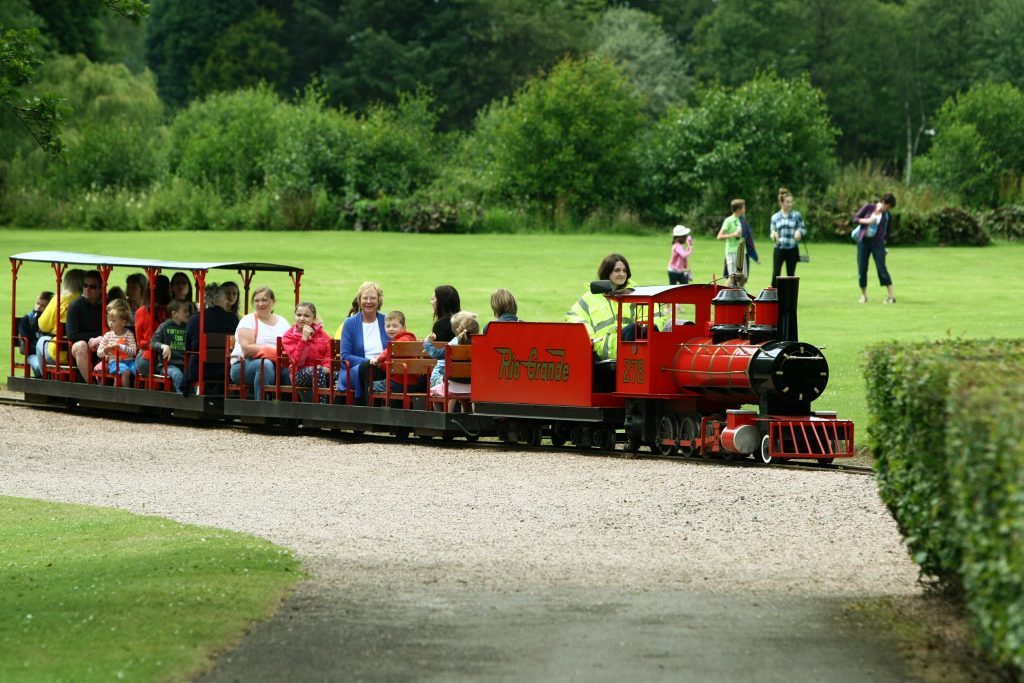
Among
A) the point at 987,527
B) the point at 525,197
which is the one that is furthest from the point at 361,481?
the point at 525,197

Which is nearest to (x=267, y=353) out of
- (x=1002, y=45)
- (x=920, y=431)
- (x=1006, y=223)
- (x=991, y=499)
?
(x=920, y=431)

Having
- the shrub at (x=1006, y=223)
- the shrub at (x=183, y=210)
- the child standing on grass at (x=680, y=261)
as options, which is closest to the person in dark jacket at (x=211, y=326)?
the child standing on grass at (x=680, y=261)

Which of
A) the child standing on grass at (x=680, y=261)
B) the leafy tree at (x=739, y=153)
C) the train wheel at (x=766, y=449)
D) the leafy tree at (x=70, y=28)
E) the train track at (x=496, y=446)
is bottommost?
the train track at (x=496, y=446)

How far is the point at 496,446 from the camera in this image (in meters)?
18.2

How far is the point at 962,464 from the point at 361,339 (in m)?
12.4

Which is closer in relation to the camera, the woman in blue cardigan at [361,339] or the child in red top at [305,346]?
the woman in blue cardigan at [361,339]

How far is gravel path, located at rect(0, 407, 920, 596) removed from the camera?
10.7 m

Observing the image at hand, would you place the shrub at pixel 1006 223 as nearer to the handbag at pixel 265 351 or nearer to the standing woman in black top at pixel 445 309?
the standing woman in black top at pixel 445 309

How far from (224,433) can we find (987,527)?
13.9 m

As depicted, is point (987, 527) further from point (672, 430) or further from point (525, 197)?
point (525, 197)

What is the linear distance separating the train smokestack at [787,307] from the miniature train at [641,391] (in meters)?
0.01

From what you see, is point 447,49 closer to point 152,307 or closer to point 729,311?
point 152,307

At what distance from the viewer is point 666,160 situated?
53375mm

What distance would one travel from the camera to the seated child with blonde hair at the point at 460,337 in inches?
720
